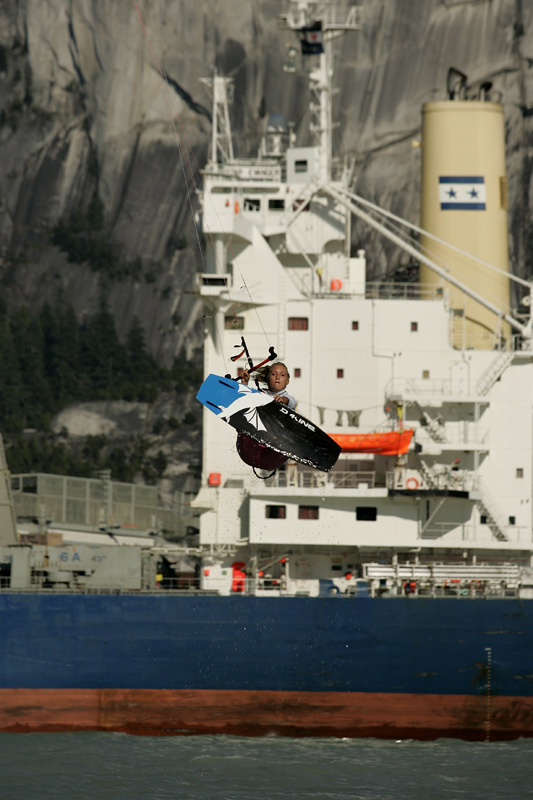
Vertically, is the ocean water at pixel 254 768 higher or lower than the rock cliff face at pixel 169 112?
lower

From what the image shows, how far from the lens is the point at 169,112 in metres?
71.5

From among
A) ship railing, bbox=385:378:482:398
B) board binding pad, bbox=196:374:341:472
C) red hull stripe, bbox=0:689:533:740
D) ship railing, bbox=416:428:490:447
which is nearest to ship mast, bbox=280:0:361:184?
ship railing, bbox=385:378:482:398

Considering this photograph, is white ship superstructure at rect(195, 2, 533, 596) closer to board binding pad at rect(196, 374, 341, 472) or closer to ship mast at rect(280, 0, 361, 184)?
ship mast at rect(280, 0, 361, 184)

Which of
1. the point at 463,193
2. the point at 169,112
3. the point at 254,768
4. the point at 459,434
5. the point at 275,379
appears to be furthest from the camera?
the point at 169,112

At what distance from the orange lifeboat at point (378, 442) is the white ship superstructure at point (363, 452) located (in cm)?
28

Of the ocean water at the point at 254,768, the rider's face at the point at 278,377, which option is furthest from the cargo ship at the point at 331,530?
the rider's face at the point at 278,377

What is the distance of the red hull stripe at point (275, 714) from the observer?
29.8 meters

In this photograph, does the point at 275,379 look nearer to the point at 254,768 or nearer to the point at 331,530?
the point at 254,768

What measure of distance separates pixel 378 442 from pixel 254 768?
9.44 meters

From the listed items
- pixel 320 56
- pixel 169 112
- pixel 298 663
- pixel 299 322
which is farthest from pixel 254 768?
pixel 169 112

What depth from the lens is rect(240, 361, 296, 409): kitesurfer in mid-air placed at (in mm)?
19922

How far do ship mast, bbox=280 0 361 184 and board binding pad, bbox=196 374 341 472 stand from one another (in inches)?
681

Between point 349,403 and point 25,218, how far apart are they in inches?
1960

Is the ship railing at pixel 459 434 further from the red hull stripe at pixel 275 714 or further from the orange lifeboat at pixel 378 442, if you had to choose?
the red hull stripe at pixel 275 714
